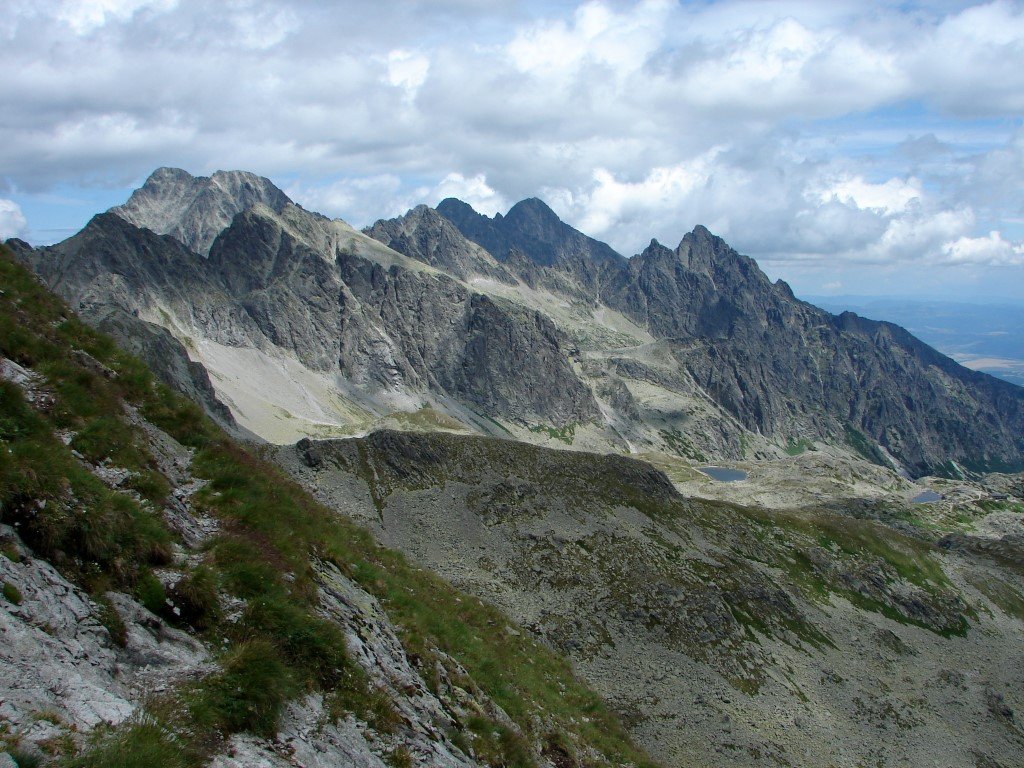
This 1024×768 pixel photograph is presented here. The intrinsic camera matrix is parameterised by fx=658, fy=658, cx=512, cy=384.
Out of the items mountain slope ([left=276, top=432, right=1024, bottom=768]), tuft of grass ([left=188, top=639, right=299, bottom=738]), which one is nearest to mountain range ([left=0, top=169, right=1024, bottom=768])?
tuft of grass ([left=188, top=639, right=299, bottom=738])

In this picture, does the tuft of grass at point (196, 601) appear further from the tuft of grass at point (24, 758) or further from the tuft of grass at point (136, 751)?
the tuft of grass at point (24, 758)

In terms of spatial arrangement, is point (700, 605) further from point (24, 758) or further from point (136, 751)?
point (24, 758)

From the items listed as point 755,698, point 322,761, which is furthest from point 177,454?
point 755,698

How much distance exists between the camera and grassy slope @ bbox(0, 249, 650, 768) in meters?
10.0

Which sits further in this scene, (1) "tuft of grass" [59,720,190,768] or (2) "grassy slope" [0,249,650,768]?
(2) "grassy slope" [0,249,650,768]

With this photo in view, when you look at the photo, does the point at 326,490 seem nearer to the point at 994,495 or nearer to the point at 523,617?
the point at 523,617

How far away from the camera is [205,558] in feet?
41.4

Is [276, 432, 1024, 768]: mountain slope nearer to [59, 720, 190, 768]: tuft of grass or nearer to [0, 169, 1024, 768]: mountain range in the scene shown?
[0, 169, 1024, 768]: mountain range

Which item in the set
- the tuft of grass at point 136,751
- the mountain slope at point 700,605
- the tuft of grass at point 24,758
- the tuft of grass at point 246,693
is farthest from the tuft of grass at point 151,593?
the mountain slope at point 700,605

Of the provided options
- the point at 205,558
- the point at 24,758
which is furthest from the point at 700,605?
Answer: the point at 24,758

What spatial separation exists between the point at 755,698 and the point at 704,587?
10.2 m

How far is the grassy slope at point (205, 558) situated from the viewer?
10.0 metres

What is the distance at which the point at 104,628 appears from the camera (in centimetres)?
978

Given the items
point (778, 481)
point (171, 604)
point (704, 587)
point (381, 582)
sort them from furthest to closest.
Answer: point (778, 481) < point (704, 587) < point (381, 582) < point (171, 604)
